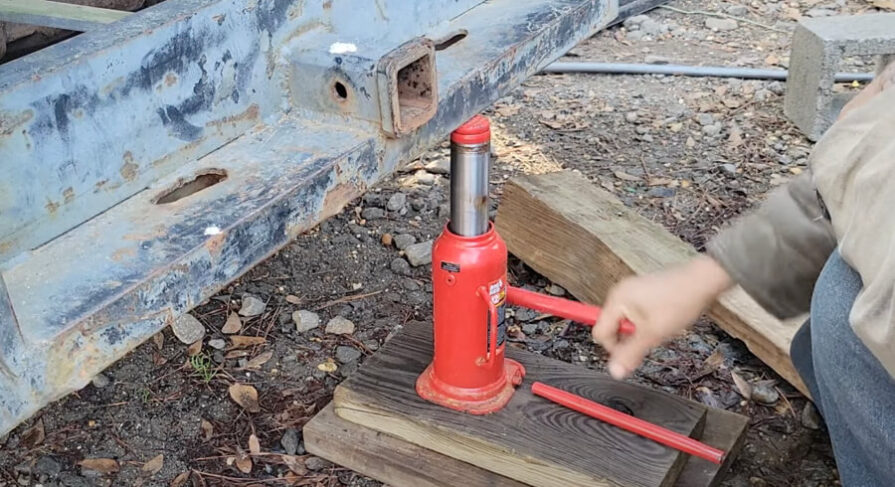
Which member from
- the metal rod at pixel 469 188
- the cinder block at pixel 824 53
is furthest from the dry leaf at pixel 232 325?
the cinder block at pixel 824 53

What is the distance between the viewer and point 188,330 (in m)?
2.95

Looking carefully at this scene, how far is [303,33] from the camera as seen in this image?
1694mm

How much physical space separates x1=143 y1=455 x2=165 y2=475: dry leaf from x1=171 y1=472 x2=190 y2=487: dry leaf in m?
0.06

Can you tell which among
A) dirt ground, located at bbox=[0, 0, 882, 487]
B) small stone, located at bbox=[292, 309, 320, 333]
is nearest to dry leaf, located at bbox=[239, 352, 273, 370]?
dirt ground, located at bbox=[0, 0, 882, 487]

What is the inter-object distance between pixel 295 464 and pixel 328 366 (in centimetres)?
39

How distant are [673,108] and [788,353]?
2.06 meters

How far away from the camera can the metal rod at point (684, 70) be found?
4637 millimetres

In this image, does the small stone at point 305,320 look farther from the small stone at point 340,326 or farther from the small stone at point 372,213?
the small stone at point 372,213

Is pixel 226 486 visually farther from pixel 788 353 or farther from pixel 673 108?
pixel 673 108

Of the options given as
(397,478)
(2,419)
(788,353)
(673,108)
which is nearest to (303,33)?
(2,419)

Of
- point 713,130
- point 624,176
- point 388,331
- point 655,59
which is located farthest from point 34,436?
point 655,59

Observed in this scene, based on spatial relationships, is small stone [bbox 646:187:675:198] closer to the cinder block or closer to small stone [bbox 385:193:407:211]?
the cinder block

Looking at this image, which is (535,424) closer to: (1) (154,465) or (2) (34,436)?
(1) (154,465)

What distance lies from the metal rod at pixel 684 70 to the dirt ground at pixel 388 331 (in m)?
0.10
